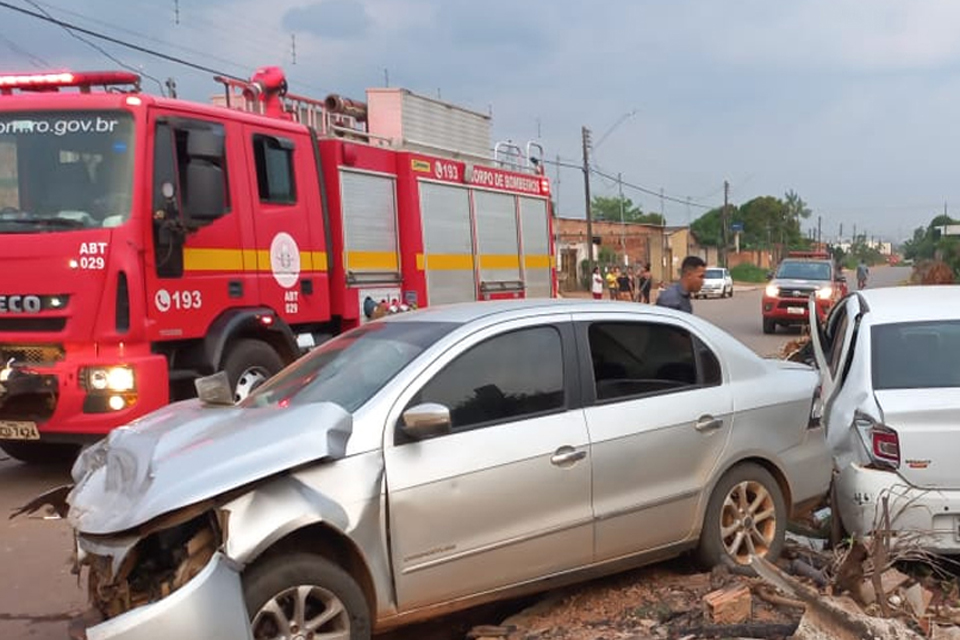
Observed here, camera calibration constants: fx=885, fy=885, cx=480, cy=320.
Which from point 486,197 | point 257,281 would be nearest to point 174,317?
point 257,281

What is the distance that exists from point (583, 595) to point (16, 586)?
314 centimetres

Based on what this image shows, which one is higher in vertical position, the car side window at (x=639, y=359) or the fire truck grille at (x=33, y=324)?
the fire truck grille at (x=33, y=324)

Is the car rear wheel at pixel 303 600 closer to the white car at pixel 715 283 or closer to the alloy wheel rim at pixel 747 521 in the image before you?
the alloy wheel rim at pixel 747 521

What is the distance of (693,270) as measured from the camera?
668 cm

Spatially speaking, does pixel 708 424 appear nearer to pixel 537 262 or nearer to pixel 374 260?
pixel 374 260

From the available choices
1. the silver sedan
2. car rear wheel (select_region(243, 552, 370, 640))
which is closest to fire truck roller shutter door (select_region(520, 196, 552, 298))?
the silver sedan

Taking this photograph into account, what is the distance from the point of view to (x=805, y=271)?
2128 centimetres

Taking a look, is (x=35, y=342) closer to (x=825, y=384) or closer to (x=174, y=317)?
(x=174, y=317)

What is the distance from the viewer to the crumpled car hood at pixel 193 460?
317 centimetres

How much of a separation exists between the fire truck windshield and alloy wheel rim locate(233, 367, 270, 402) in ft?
5.45

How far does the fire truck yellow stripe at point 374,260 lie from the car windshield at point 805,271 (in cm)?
1464

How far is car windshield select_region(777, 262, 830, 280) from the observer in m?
21.0

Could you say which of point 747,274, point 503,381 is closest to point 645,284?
point 503,381

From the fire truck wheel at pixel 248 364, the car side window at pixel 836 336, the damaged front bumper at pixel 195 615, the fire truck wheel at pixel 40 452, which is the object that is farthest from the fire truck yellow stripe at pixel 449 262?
the damaged front bumper at pixel 195 615
